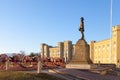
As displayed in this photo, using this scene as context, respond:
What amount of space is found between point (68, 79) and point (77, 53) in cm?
1373

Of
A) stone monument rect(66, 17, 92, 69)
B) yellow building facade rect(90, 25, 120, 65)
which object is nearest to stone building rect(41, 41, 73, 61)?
yellow building facade rect(90, 25, 120, 65)

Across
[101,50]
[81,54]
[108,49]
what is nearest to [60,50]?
[101,50]

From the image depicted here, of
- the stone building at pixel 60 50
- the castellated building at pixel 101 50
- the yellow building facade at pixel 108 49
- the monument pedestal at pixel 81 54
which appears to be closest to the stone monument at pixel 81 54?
the monument pedestal at pixel 81 54

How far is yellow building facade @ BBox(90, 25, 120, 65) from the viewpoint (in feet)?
309

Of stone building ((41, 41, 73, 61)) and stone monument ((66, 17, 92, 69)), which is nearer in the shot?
stone monument ((66, 17, 92, 69))

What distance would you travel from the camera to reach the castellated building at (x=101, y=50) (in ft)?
310

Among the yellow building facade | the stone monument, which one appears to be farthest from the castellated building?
the stone monument

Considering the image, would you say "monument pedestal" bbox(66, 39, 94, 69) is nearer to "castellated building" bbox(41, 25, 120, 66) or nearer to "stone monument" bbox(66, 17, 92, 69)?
"stone monument" bbox(66, 17, 92, 69)

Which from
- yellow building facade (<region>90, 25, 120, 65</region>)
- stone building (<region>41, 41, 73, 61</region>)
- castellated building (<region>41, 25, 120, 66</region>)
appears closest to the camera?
yellow building facade (<region>90, 25, 120, 65</region>)

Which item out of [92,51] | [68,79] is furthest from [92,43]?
[68,79]

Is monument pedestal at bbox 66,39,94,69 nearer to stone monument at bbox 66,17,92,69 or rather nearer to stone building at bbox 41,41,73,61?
stone monument at bbox 66,17,92,69

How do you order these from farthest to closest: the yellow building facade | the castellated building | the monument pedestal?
the castellated building → the yellow building facade → the monument pedestal

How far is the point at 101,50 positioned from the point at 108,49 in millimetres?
9652

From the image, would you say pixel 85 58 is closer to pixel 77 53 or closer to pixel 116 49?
pixel 77 53
